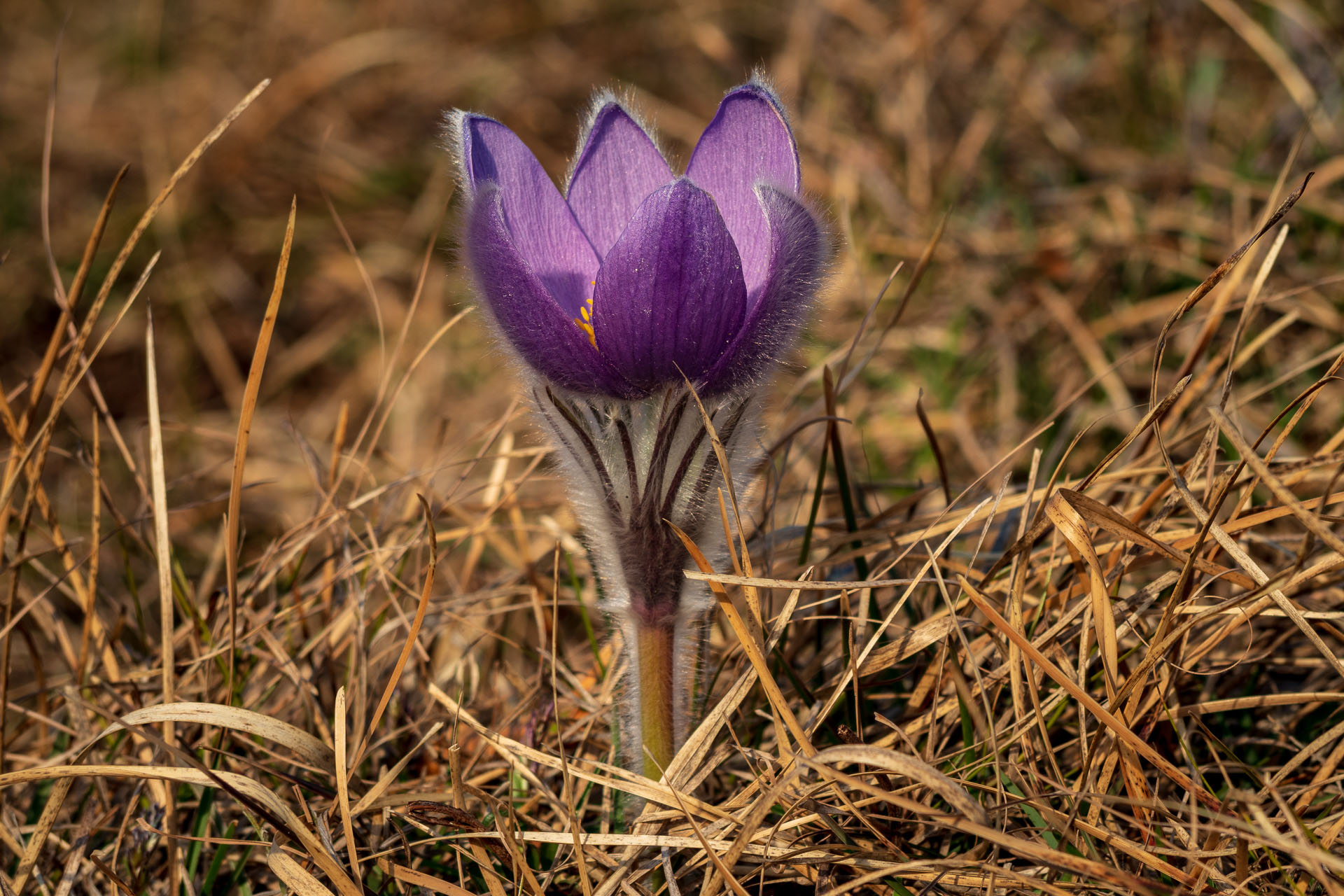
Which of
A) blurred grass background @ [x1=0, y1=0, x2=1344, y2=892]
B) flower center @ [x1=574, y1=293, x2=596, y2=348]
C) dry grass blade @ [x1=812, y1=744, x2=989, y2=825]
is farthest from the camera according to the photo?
blurred grass background @ [x1=0, y1=0, x2=1344, y2=892]

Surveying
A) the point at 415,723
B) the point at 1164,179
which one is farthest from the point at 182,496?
the point at 1164,179

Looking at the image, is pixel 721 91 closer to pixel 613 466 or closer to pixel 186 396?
pixel 186 396

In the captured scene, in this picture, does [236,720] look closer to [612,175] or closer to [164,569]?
[164,569]

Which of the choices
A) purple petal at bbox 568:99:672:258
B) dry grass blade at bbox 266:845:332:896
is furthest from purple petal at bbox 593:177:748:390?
dry grass blade at bbox 266:845:332:896

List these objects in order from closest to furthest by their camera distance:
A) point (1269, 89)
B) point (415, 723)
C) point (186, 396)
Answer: point (415, 723) < point (1269, 89) < point (186, 396)

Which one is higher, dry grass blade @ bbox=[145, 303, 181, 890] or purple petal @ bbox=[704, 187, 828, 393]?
purple petal @ bbox=[704, 187, 828, 393]

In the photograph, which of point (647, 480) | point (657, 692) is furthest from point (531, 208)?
point (657, 692)

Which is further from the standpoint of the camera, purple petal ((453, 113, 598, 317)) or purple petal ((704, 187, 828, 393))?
purple petal ((453, 113, 598, 317))

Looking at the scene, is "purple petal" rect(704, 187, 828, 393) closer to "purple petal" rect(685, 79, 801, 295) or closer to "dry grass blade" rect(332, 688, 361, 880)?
"purple petal" rect(685, 79, 801, 295)
